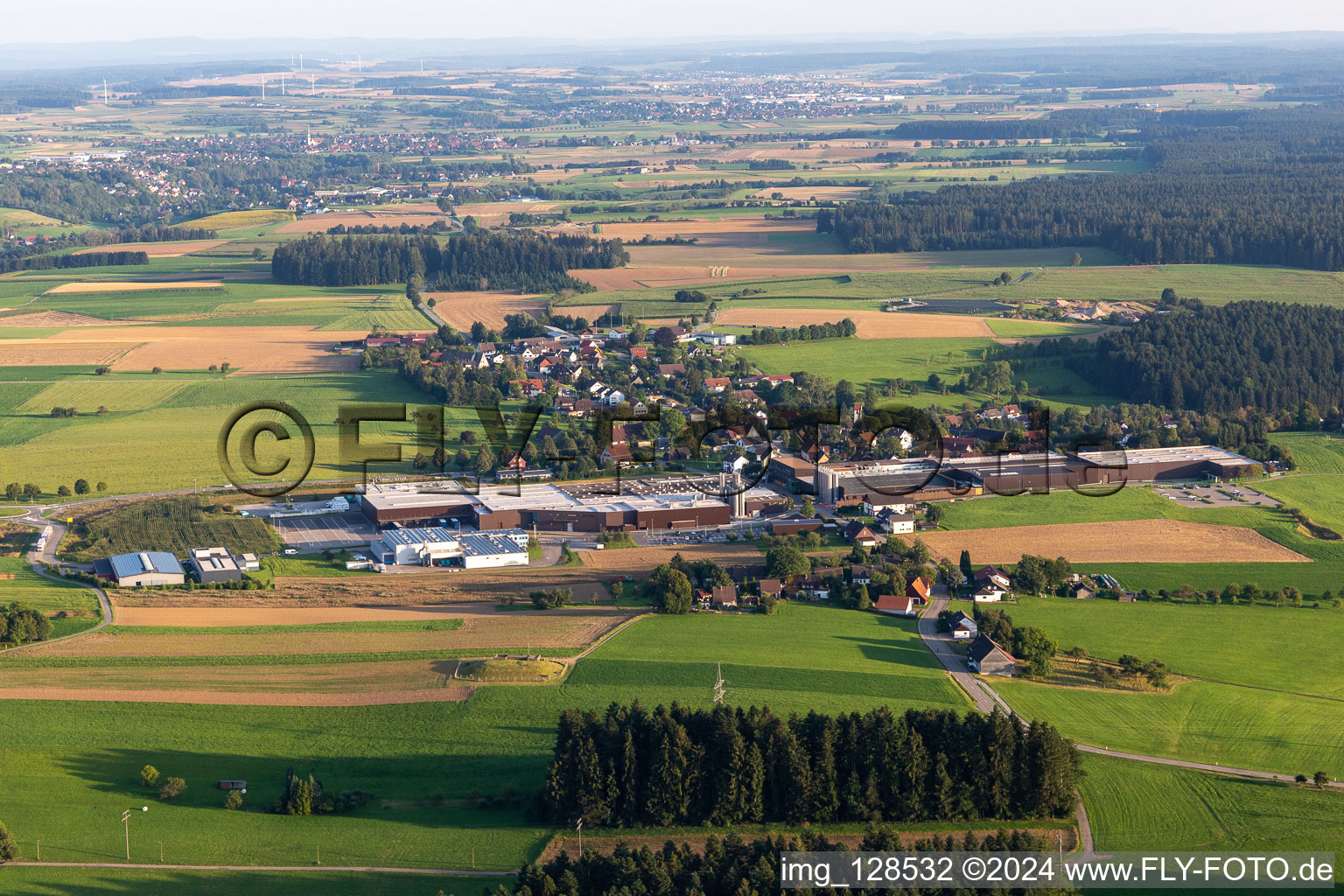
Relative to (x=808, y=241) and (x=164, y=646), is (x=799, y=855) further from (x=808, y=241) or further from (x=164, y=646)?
(x=808, y=241)

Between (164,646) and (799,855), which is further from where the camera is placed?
(164,646)

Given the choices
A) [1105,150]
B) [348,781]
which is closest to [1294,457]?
[348,781]

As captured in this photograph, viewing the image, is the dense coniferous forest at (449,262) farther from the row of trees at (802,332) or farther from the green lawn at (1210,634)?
the green lawn at (1210,634)

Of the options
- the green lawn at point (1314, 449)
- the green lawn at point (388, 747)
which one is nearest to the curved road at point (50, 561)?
the green lawn at point (388, 747)

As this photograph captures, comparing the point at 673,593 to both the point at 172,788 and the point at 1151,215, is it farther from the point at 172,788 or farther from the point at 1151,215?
the point at 1151,215

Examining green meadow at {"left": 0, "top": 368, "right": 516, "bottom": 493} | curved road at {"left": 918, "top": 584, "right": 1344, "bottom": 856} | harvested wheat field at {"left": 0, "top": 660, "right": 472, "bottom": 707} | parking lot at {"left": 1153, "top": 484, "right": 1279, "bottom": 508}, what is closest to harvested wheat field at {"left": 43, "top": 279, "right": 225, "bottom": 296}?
green meadow at {"left": 0, "top": 368, "right": 516, "bottom": 493}

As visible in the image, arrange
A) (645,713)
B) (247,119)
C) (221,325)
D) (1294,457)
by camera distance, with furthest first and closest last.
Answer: (247,119) < (221,325) < (1294,457) < (645,713)

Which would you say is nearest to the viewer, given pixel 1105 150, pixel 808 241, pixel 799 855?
pixel 799 855
